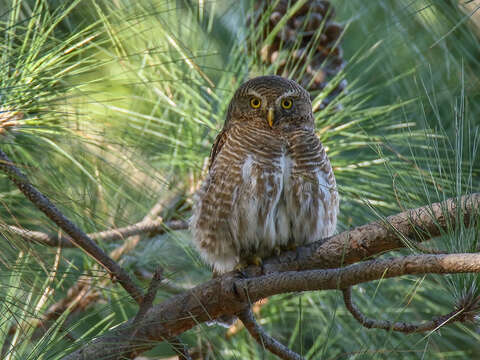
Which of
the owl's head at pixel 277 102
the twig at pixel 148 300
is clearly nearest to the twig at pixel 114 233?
the twig at pixel 148 300

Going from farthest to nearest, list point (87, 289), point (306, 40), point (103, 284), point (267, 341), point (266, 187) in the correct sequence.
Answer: point (306, 40) < point (103, 284) < point (87, 289) < point (266, 187) < point (267, 341)

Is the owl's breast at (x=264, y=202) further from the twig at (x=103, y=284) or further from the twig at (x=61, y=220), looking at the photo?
the twig at (x=61, y=220)

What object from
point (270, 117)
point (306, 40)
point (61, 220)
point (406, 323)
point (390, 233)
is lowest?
point (406, 323)

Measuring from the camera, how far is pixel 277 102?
10.3 ft

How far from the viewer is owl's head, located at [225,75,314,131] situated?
3.11 metres

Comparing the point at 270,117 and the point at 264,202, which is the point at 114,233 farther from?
the point at 270,117

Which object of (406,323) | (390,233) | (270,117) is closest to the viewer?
(406,323)

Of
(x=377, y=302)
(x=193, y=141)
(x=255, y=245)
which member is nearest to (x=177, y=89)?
(x=193, y=141)

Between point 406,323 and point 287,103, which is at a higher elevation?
point 287,103

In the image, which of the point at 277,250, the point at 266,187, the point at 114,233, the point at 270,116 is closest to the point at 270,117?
the point at 270,116

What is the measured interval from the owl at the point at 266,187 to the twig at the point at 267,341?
0.55 metres

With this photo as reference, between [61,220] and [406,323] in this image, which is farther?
[61,220]

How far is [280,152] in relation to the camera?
294cm

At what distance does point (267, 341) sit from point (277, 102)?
4.30ft
